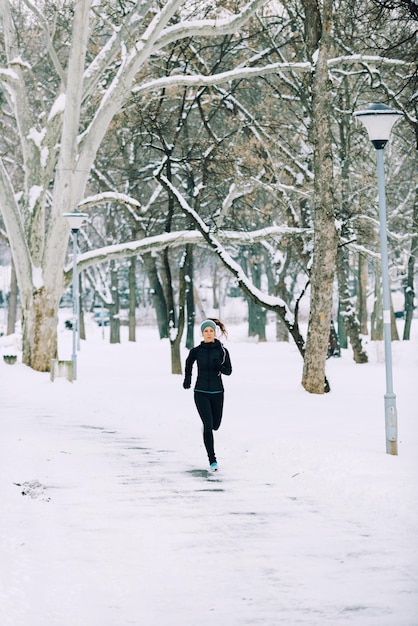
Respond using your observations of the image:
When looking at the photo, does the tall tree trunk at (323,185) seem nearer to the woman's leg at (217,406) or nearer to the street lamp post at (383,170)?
the street lamp post at (383,170)

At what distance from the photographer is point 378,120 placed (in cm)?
1152

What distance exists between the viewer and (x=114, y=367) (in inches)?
1185

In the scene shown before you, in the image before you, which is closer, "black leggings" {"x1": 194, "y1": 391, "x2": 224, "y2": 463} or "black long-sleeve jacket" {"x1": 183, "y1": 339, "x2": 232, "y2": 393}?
"black leggings" {"x1": 194, "y1": 391, "x2": 224, "y2": 463}

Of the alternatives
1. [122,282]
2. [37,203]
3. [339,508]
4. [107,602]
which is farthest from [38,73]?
[122,282]

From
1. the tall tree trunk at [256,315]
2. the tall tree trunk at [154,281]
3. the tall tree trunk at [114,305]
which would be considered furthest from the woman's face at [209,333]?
the tall tree trunk at [114,305]

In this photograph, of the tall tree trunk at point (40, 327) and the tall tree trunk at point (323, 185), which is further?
the tall tree trunk at point (40, 327)

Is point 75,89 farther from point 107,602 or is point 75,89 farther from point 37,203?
point 107,602

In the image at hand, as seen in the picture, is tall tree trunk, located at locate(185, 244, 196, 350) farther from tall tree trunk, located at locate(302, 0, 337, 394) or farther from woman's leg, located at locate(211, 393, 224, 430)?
woman's leg, located at locate(211, 393, 224, 430)

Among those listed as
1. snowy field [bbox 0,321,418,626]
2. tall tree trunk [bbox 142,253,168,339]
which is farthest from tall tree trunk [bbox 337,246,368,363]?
snowy field [bbox 0,321,418,626]

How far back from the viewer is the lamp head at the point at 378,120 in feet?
37.7

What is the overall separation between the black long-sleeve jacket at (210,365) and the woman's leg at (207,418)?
0.30 feet

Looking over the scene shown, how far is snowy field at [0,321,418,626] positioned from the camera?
577cm

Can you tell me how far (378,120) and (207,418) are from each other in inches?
156

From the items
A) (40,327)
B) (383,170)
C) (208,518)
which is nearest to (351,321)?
(40,327)
